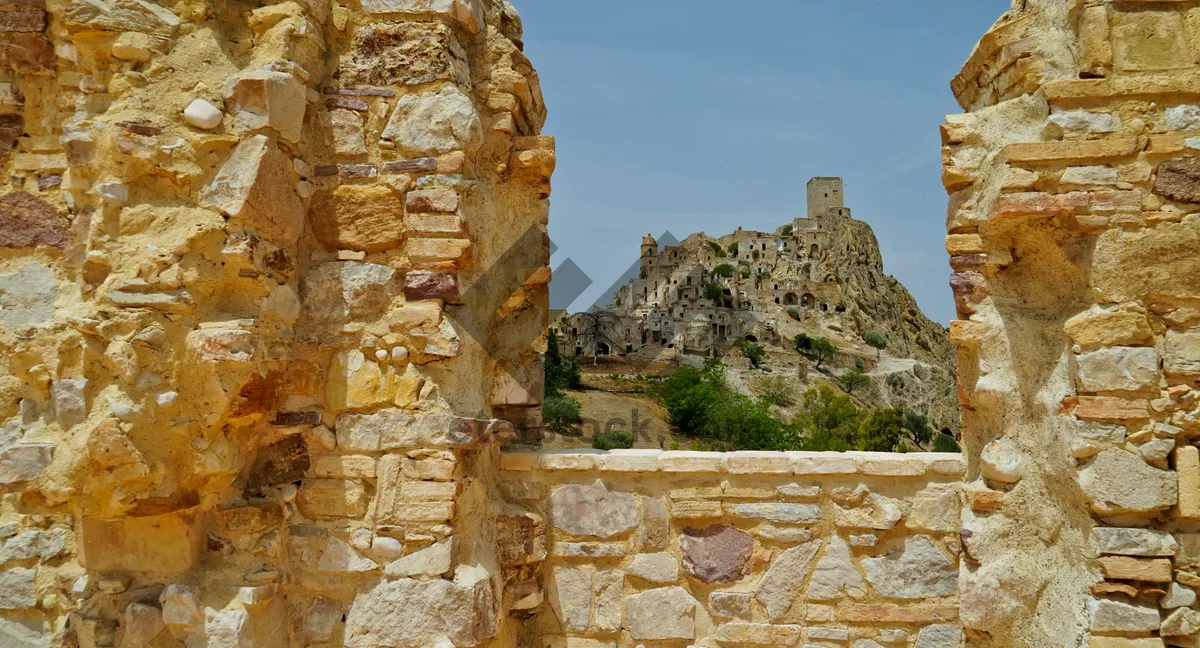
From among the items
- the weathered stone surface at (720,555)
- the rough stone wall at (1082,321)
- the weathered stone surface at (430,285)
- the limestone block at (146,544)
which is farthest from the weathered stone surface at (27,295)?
the rough stone wall at (1082,321)

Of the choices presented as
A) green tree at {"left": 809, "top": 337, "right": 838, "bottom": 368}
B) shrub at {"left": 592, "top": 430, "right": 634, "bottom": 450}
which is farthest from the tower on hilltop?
shrub at {"left": 592, "top": 430, "right": 634, "bottom": 450}

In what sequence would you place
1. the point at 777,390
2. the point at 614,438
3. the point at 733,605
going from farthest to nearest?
1. the point at 777,390
2. the point at 614,438
3. the point at 733,605

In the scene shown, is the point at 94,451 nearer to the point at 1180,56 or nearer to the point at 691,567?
the point at 691,567

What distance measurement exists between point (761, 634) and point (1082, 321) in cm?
174

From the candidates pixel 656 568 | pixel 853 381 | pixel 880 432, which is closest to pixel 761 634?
pixel 656 568

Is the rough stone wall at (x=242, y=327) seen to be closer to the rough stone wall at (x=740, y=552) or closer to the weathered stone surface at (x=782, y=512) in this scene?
the rough stone wall at (x=740, y=552)

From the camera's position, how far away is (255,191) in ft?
8.93

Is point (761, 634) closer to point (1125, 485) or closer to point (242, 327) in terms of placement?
point (1125, 485)

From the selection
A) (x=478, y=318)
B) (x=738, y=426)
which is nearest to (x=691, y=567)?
(x=478, y=318)

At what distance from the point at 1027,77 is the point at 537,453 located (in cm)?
254

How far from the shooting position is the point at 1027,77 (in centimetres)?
297

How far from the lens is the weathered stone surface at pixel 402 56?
3.05 m

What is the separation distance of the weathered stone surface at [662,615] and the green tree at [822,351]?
4677 cm

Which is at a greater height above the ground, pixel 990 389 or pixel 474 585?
pixel 990 389
